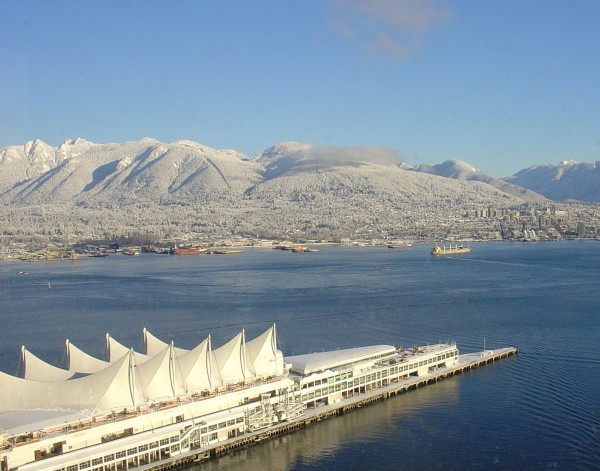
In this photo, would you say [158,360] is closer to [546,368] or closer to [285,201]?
[546,368]

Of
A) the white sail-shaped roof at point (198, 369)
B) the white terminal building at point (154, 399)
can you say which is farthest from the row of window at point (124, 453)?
the white sail-shaped roof at point (198, 369)

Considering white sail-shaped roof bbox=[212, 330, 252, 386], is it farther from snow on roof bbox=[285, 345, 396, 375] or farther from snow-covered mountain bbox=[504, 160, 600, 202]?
snow-covered mountain bbox=[504, 160, 600, 202]

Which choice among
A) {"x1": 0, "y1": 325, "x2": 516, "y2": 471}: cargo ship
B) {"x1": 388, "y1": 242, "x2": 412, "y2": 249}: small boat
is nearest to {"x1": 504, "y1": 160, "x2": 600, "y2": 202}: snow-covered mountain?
{"x1": 388, "y1": 242, "x2": 412, "y2": 249}: small boat

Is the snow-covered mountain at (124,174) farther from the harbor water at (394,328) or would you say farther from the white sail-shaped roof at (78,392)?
the white sail-shaped roof at (78,392)

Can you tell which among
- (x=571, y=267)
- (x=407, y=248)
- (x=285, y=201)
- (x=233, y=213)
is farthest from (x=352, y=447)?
(x=285, y=201)

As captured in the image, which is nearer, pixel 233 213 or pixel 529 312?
pixel 529 312
